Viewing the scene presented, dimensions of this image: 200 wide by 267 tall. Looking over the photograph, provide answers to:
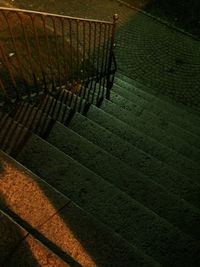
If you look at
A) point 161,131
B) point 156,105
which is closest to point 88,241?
point 161,131

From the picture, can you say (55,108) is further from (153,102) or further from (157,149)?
(153,102)

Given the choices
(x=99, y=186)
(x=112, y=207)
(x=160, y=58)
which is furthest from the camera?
(x=160, y=58)

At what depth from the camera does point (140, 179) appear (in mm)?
3559

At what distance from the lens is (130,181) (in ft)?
11.6

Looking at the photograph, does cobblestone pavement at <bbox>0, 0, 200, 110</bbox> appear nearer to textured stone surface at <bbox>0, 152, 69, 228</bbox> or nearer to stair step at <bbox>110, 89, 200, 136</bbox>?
stair step at <bbox>110, 89, 200, 136</bbox>

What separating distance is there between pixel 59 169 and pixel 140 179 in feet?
3.28

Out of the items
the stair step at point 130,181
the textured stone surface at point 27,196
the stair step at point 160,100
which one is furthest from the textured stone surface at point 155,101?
the textured stone surface at point 27,196

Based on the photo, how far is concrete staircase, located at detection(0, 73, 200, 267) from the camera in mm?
2408

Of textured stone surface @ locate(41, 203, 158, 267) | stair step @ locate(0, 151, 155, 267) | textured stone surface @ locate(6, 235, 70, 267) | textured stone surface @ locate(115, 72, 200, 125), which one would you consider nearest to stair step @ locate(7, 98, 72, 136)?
stair step @ locate(0, 151, 155, 267)

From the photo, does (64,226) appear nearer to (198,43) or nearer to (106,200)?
(106,200)

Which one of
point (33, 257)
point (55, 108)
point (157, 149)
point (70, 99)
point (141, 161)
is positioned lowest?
point (157, 149)

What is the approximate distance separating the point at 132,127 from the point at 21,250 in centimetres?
303

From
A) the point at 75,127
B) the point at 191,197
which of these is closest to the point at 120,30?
the point at 75,127

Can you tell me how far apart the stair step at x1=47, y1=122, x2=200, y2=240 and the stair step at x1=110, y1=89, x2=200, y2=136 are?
2114 millimetres
